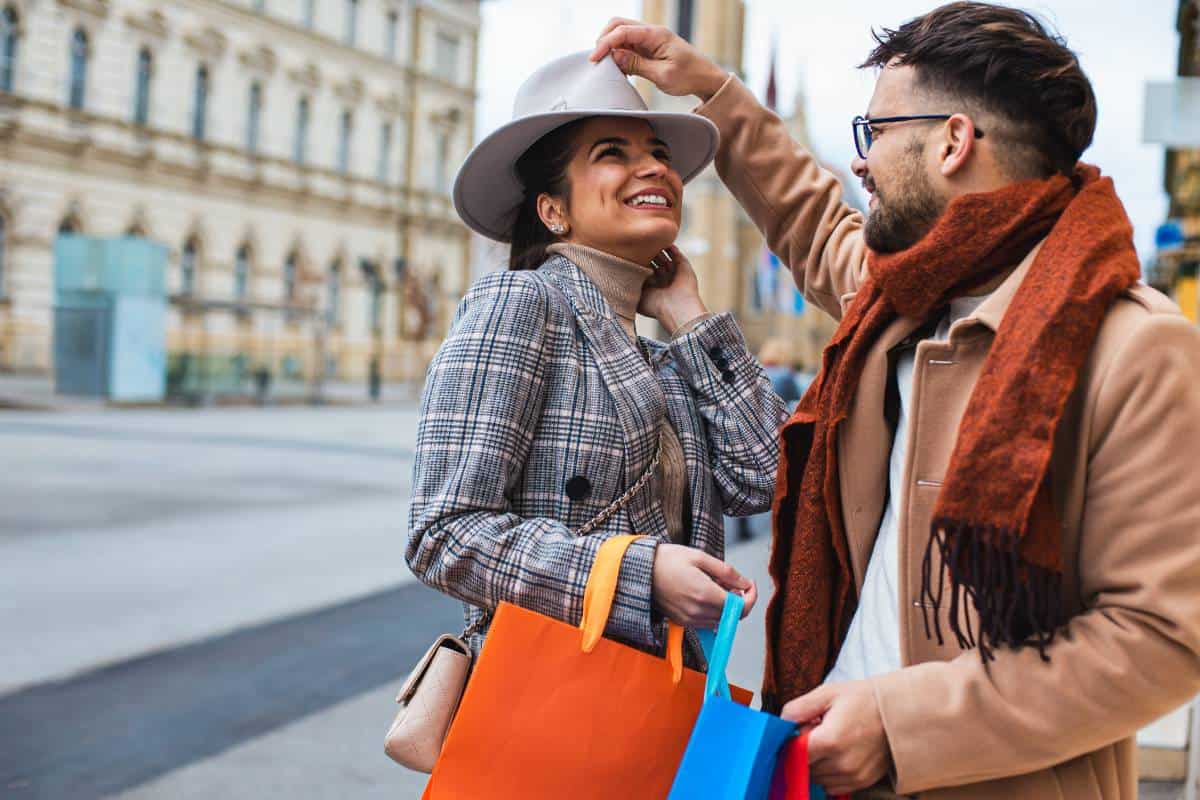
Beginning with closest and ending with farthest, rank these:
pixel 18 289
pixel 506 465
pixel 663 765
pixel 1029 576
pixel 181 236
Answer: pixel 1029 576, pixel 663 765, pixel 506 465, pixel 18 289, pixel 181 236

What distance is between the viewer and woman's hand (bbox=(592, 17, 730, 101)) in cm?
214

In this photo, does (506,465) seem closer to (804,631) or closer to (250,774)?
(804,631)

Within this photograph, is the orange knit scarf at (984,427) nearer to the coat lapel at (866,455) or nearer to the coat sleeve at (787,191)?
the coat lapel at (866,455)

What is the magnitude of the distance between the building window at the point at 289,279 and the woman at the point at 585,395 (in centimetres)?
3689

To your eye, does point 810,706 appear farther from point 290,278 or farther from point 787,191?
point 290,278

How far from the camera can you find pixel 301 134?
128ft

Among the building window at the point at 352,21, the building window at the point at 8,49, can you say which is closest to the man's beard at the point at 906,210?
the building window at the point at 8,49

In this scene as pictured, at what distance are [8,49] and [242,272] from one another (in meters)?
9.30

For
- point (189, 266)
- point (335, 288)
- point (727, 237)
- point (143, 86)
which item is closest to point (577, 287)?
point (143, 86)

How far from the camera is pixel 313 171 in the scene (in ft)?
129

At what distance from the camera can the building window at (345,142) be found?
40625mm

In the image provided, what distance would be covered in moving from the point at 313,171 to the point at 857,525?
39576mm

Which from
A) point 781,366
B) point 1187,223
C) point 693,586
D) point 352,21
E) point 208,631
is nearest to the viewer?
point 693,586

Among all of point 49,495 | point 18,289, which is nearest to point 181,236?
point 18,289
